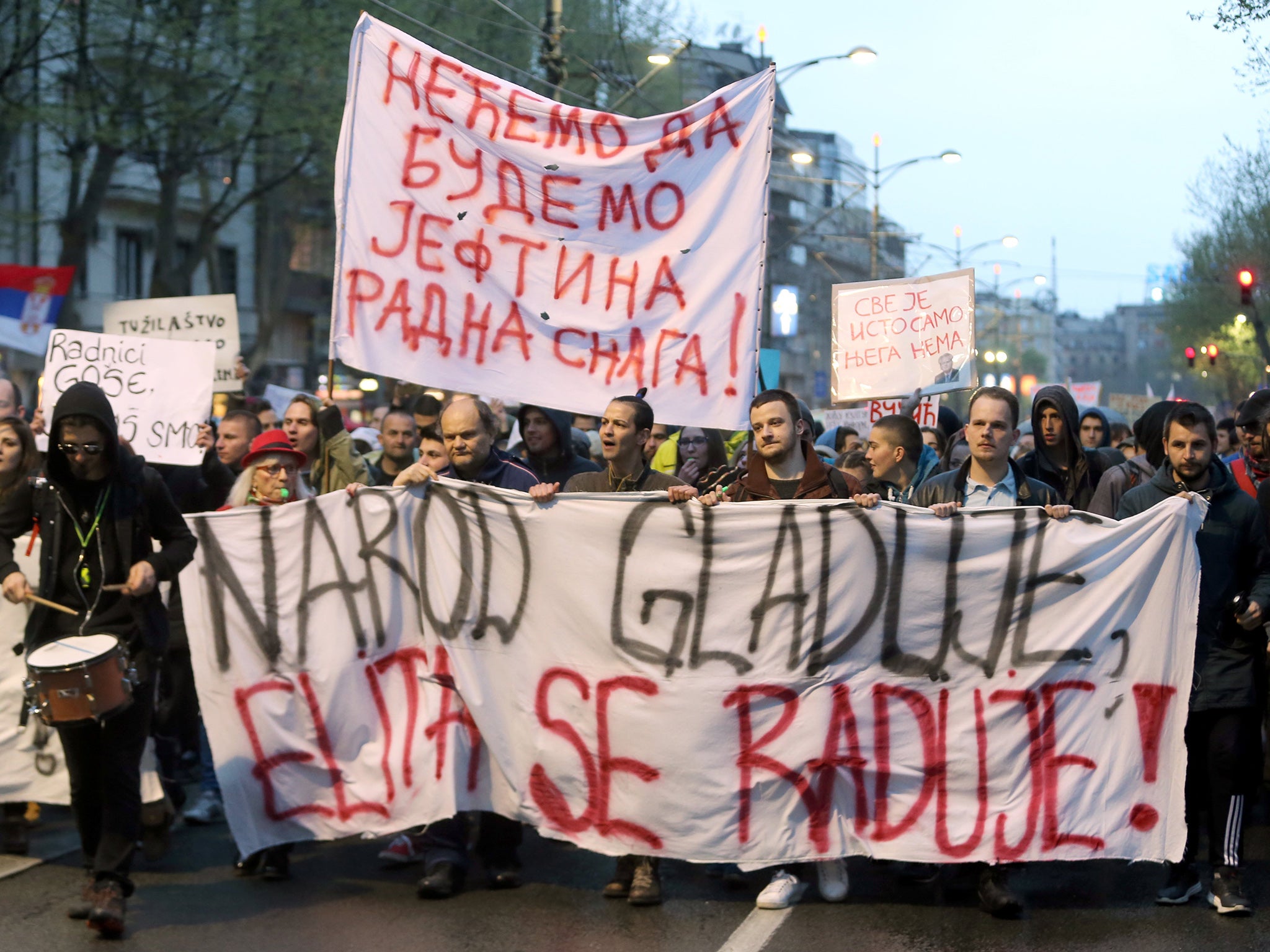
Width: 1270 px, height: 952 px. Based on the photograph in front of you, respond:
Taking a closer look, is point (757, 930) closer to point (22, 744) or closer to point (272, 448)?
point (272, 448)

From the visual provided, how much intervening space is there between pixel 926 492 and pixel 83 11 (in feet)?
60.6

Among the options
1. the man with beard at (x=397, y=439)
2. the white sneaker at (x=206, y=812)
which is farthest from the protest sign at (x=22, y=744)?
the man with beard at (x=397, y=439)

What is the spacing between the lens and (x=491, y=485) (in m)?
6.21

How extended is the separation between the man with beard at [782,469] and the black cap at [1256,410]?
232 cm

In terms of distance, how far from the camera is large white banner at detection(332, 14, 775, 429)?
6.30m

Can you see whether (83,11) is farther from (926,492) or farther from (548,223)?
(926,492)

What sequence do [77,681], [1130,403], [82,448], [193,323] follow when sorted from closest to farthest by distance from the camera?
1. [77,681]
2. [82,448]
3. [193,323]
4. [1130,403]

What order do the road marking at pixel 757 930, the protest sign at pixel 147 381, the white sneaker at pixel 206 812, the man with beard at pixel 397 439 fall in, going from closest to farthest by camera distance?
the road marking at pixel 757 930, the white sneaker at pixel 206 812, the man with beard at pixel 397 439, the protest sign at pixel 147 381

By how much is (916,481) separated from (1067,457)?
732mm

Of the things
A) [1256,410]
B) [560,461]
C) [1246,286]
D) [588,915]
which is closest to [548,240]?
[560,461]

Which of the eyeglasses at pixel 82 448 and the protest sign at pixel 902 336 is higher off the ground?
the protest sign at pixel 902 336

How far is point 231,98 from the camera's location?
76.1 ft

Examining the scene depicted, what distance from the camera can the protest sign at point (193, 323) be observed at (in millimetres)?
10500

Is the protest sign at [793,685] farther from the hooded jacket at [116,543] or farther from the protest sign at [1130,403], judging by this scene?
the protest sign at [1130,403]
